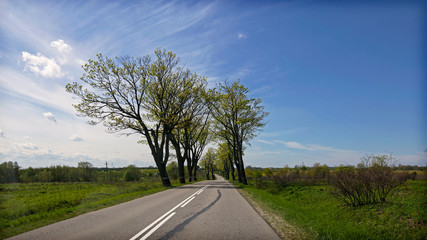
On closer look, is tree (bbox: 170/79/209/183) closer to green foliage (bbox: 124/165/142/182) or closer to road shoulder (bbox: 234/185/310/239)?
road shoulder (bbox: 234/185/310/239)

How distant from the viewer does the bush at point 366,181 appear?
34.3ft

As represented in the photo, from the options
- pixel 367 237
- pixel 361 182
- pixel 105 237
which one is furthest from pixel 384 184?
pixel 105 237

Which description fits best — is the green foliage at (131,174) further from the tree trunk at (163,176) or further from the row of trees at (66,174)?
the tree trunk at (163,176)

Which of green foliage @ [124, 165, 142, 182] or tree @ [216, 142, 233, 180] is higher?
tree @ [216, 142, 233, 180]

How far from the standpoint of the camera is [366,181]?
10742 millimetres

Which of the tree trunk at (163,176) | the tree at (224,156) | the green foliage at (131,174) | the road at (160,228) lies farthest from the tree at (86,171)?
the road at (160,228)

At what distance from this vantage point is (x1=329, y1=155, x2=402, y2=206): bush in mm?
10445

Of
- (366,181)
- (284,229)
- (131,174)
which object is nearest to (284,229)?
(284,229)

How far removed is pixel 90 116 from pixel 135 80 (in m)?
5.83

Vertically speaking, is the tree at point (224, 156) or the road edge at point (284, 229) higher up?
the tree at point (224, 156)

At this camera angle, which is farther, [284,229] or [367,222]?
[367,222]

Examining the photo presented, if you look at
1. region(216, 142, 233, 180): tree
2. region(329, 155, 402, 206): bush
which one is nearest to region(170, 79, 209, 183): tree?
region(216, 142, 233, 180): tree

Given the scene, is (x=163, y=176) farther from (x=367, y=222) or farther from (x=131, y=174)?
(x=131, y=174)

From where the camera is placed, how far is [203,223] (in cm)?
688
